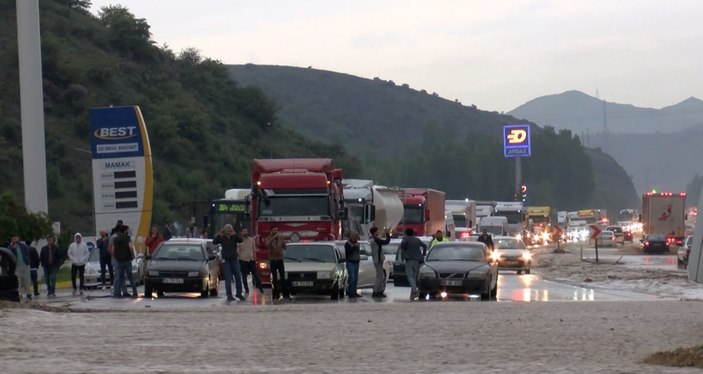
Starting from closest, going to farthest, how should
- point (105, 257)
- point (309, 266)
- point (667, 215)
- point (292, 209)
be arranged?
point (309, 266)
point (105, 257)
point (292, 209)
point (667, 215)

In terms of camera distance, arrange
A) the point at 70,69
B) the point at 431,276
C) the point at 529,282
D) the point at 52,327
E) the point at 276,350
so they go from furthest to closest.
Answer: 1. the point at 70,69
2. the point at 529,282
3. the point at 431,276
4. the point at 52,327
5. the point at 276,350

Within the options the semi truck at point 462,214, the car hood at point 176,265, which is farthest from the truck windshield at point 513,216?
the car hood at point 176,265

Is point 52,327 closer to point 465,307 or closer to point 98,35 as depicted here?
point 465,307

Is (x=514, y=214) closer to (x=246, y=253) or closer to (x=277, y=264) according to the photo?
(x=246, y=253)

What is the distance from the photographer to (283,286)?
1257 inches

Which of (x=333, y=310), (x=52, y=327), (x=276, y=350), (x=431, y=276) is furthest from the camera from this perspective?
(x=431, y=276)

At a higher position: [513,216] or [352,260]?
[352,260]

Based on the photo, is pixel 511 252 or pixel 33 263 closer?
pixel 33 263

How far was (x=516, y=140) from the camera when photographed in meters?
120

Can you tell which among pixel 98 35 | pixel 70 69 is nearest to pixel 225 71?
pixel 98 35

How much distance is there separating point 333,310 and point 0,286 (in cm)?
651

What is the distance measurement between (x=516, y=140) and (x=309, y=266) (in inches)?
3511

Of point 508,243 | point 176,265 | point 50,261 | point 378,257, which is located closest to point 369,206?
point 508,243

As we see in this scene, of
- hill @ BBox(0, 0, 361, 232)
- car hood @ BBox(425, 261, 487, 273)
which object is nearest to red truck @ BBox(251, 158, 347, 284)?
car hood @ BBox(425, 261, 487, 273)
